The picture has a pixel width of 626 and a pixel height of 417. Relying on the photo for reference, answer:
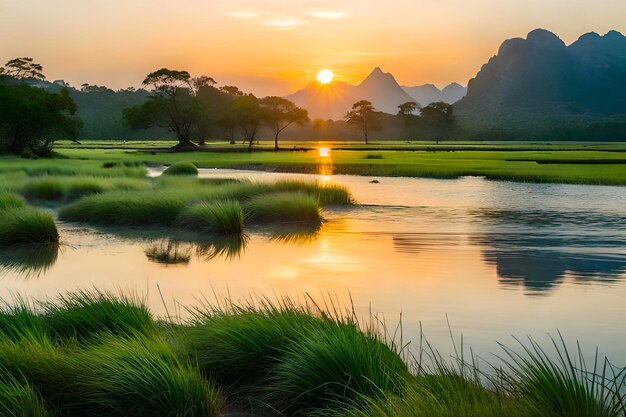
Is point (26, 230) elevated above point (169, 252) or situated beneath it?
elevated above

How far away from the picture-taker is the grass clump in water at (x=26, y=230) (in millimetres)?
18266

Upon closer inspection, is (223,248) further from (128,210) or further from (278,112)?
(278,112)

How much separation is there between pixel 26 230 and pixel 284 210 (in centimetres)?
831

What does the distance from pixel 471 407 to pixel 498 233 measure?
15739mm

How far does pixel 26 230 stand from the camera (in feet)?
60.8

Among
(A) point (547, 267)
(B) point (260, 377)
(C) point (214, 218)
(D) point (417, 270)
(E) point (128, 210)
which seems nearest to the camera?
(B) point (260, 377)

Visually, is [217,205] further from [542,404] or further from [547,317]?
[542,404]

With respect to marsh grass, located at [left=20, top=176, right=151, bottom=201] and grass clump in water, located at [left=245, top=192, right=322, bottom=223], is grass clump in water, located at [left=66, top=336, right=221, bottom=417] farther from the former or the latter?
marsh grass, located at [left=20, top=176, right=151, bottom=201]

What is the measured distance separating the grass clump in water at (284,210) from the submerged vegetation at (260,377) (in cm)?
1504

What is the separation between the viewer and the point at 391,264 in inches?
597

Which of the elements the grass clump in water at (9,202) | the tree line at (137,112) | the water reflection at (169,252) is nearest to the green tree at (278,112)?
the tree line at (137,112)

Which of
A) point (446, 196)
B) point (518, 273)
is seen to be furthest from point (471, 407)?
point (446, 196)

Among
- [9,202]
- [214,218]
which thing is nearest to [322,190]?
[214,218]

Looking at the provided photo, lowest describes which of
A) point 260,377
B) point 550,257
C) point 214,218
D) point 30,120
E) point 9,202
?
point 550,257
